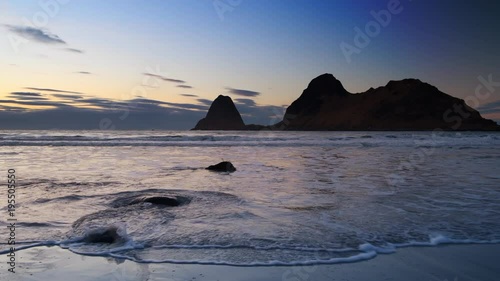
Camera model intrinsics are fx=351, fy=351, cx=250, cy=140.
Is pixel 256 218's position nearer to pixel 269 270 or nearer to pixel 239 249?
pixel 239 249

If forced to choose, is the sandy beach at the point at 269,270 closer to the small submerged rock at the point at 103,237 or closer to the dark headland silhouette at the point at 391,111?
the small submerged rock at the point at 103,237

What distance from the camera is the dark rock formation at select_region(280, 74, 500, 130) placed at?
132 m

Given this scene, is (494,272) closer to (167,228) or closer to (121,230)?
(167,228)

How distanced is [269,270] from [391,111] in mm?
155520

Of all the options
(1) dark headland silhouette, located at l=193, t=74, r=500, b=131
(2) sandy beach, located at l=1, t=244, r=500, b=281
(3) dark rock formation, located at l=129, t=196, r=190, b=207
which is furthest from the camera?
(1) dark headland silhouette, located at l=193, t=74, r=500, b=131

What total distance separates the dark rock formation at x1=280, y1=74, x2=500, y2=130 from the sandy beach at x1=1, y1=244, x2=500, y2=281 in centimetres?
13093

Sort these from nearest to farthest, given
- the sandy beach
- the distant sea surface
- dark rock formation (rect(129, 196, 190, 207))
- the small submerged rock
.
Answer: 1. the sandy beach
2. the distant sea surface
3. the small submerged rock
4. dark rock formation (rect(129, 196, 190, 207))

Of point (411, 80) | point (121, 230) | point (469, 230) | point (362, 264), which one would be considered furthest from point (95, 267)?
point (411, 80)

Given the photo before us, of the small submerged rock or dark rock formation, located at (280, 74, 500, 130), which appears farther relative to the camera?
dark rock formation, located at (280, 74, 500, 130)

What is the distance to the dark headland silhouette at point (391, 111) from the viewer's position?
132 m

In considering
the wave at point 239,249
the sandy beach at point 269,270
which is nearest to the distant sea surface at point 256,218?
the wave at point 239,249

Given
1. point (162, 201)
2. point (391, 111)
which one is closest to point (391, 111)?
point (391, 111)

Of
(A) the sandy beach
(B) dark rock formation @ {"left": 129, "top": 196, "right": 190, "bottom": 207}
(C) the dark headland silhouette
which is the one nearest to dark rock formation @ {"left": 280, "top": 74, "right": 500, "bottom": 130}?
(C) the dark headland silhouette

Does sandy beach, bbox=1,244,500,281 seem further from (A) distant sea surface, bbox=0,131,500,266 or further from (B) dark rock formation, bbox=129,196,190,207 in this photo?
(B) dark rock formation, bbox=129,196,190,207
